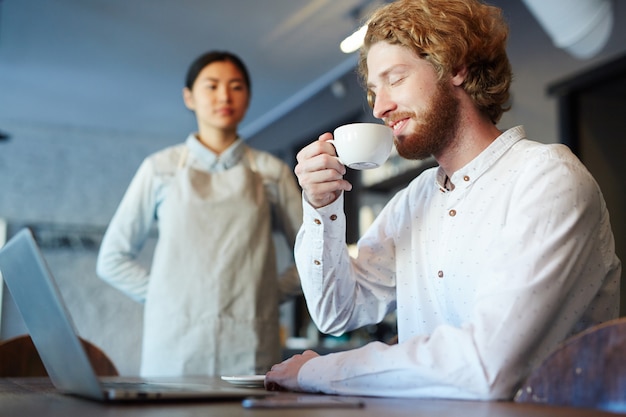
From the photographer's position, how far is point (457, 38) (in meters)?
1.58

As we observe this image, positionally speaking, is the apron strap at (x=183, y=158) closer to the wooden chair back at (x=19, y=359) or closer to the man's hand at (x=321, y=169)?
the wooden chair back at (x=19, y=359)

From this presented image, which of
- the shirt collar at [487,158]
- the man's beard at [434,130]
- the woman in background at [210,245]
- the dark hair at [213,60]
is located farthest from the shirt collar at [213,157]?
the shirt collar at [487,158]

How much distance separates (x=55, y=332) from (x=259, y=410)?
33 centimetres

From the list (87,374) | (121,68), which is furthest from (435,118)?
(121,68)

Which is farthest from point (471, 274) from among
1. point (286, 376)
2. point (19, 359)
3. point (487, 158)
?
point (19, 359)

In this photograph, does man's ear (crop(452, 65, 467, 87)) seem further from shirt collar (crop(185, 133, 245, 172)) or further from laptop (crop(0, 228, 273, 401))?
shirt collar (crop(185, 133, 245, 172))

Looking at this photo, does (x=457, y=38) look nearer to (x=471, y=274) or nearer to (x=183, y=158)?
(x=471, y=274)

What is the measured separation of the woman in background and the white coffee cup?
1.13 metres

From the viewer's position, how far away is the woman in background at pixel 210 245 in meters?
2.31

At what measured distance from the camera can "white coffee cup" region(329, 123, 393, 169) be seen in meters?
1.27

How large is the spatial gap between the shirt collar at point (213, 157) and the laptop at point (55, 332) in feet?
4.75

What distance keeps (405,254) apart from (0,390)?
813mm

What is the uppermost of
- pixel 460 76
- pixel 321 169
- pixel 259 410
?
pixel 460 76

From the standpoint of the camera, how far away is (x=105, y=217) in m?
7.20
